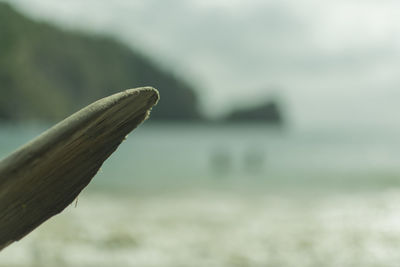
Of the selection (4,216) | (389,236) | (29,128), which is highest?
(29,128)

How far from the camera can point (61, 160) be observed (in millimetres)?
1076

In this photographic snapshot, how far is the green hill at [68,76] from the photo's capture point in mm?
78750

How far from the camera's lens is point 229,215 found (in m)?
12.5

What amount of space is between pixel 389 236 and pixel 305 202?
708 cm

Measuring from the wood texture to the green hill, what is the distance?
200ft

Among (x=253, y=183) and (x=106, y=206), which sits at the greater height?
(x=253, y=183)

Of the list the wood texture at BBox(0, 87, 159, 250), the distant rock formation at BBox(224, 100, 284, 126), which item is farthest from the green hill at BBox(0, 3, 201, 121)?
the wood texture at BBox(0, 87, 159, 250)

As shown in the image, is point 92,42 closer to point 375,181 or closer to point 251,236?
point 375,181

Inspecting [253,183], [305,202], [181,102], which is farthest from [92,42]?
[305,202]

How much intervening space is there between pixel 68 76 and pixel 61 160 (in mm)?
108666

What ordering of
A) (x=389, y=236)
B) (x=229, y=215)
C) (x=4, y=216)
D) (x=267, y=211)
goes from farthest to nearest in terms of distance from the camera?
(x=267, y=211) → (x=229, y=215) → (x=389, y=236) → (x=4, y=216)

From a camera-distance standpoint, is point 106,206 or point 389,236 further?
point 106,206

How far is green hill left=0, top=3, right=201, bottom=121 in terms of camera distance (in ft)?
258

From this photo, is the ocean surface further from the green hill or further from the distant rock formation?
the distant rock formation
